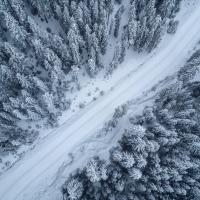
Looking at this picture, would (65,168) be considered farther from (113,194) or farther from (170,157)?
(170,157)

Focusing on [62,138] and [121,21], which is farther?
[121,21]

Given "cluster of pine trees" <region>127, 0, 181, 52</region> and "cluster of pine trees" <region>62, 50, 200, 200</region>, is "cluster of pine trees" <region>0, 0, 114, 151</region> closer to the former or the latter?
"cluster of pine trees" <region>127, 0, 181, 52</region>

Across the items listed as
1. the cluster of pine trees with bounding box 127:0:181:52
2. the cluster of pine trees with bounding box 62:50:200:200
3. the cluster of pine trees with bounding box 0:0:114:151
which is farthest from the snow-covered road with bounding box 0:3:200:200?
the cluster of pine trees with bounding box 62:50:200:200

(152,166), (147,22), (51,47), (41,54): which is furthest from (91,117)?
(147,22)

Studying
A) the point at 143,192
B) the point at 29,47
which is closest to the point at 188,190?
the point at 143,192

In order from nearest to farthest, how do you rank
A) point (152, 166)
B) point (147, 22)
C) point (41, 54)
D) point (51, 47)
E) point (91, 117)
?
point (152, 166)
point (41, 54)
point (51, 47)
point (91, 117)
point (147, 22)

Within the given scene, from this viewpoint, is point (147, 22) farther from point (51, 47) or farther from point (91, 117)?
point (91, 117)
